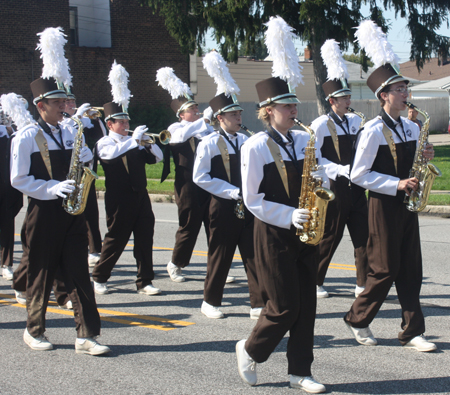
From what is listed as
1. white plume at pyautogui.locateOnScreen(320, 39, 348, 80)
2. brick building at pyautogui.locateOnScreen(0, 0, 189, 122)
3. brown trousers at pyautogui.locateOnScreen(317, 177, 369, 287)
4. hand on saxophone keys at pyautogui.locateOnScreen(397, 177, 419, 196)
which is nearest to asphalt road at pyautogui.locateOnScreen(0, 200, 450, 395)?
brown trousers at pyautogui.locateOnScreen(317, 177, 369, 287)

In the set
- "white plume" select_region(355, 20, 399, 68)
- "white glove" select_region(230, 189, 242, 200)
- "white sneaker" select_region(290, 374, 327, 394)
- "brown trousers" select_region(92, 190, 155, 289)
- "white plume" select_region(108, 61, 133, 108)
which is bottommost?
"white sneaker" select_region(290, 374, 327, 394)

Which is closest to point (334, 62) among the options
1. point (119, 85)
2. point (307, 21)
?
point (119, 85)

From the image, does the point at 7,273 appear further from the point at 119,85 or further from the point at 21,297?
the point at 119,85

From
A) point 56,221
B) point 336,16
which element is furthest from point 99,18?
point 56,221

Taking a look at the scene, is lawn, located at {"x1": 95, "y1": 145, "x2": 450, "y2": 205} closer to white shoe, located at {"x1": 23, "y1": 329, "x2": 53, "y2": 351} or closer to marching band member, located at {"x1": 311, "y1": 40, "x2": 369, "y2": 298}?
marching band member, located at {"x1": 311, "y1": 40, "x2": 369, "y2": 298}

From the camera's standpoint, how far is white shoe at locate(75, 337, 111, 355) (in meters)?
5.38

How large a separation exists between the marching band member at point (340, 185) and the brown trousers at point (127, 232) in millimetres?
2079

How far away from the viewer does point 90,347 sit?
5406 millimetres

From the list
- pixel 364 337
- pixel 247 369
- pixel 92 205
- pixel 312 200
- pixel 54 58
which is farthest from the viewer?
pixel 92 205

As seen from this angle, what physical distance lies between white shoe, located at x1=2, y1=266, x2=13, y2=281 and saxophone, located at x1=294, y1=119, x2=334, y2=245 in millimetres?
5307

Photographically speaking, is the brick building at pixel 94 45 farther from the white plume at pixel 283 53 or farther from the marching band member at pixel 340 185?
the white plume at pixel 283 53

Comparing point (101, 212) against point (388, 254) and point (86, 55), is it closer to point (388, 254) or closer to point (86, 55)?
point (388, 254)

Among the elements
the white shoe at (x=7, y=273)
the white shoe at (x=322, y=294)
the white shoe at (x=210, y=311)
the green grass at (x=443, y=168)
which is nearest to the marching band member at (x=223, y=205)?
the white shoe at (x=210, y=311)

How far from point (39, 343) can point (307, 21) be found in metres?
21.3
